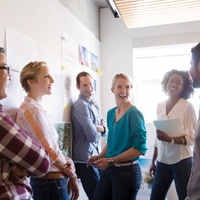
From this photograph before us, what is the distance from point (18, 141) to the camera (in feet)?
3.52

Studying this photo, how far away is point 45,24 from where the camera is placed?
2240 mm

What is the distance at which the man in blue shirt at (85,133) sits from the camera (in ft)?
8.15

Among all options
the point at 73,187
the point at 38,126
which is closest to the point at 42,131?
the point at 38,126

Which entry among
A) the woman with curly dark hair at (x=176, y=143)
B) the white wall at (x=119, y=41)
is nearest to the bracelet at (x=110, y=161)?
the woman with curly dark hair at (x=176, y=143)

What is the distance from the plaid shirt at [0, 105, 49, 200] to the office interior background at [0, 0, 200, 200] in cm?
64

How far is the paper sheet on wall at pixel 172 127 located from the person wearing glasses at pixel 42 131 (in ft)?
2.98

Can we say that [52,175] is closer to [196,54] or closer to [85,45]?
[196,54]

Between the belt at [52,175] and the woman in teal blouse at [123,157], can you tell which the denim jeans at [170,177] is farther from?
the belt at [52,175]

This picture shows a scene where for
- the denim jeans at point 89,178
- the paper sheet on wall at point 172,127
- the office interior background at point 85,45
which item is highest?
the office interior background at point 85,45

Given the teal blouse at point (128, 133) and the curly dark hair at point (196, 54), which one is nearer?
the curly dark hair at point (196, 54)

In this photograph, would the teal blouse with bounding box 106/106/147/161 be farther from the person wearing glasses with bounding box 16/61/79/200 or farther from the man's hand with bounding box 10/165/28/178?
the man's hand with bounding box 10/165/28/178

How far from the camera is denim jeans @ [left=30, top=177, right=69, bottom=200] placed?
5.31 ft

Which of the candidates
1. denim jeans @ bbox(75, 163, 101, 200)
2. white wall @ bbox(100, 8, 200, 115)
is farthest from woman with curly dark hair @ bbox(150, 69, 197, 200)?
white wall @ bbox(100, 8, 200, 115)

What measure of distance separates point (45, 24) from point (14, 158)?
150 centimetres
